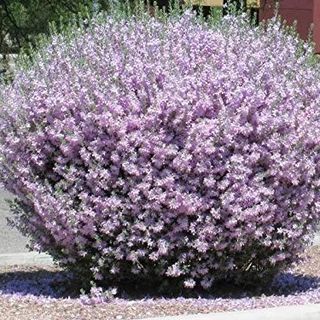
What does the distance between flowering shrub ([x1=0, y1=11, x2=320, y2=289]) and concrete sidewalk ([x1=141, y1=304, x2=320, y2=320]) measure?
0.71 metres

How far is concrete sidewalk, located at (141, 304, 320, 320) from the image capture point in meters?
5.96

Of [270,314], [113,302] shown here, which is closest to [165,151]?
[113,302]

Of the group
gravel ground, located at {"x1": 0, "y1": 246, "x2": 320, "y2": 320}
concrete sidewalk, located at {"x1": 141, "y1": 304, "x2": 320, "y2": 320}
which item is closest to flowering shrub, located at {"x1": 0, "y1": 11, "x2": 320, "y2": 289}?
gravel ground, located at {"x1": 0, "y1": 246, "x2": 320, "y2": 320}

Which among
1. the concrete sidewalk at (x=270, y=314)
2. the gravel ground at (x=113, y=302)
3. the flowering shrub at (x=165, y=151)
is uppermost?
the flowering shrub at (x=165, y=151)

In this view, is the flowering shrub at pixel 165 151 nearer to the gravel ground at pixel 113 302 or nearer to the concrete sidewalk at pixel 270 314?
the gravel ground at pixel 113 302

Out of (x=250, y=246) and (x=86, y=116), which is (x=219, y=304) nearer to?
(x=250, y=246)

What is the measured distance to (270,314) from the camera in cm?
605

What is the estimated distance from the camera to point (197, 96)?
6.59m

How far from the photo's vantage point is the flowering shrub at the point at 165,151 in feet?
21.5

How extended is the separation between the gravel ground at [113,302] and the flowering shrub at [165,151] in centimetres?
26

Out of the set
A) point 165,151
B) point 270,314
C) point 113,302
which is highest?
point 165,151

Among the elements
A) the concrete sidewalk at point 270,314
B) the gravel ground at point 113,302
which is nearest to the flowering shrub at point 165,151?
the gravel ground at point 113,302

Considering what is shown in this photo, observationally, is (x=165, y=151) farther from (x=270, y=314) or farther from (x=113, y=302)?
(x=270, y=314)

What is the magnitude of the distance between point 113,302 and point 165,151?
1122 millimetres
